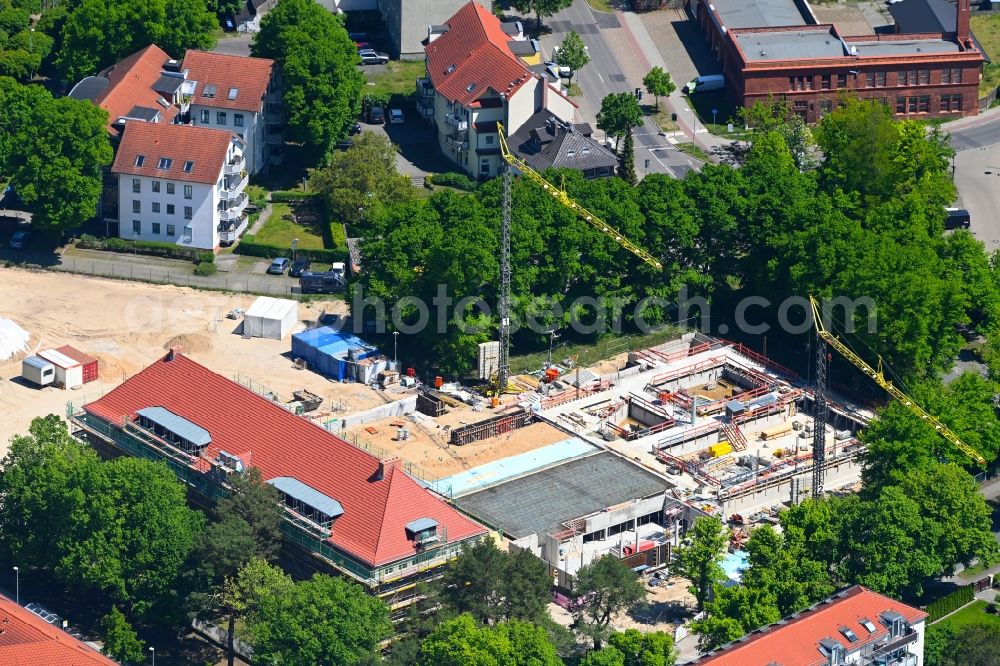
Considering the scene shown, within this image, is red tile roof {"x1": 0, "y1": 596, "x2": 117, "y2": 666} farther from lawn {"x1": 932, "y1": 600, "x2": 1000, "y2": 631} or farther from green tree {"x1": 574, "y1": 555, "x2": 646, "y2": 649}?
lawn {"x1": 932, "y1": 600, "x2": 1000, "y2": 631}

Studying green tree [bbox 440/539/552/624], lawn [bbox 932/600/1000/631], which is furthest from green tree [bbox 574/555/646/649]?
lawn [bbox 932/600/1000/631]

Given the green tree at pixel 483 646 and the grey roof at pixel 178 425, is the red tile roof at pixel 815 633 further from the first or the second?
the grey roof at pixel 178 425

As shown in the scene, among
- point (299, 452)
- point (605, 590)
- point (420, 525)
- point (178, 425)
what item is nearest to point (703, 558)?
point (605, 590)

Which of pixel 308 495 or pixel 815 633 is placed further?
pixel 308 495

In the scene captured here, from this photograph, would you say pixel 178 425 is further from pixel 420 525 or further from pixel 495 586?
pixel 495 586

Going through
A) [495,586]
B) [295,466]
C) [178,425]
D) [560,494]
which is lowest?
[560,494]

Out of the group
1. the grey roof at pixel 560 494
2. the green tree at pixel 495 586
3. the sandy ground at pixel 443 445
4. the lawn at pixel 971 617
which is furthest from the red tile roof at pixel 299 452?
the lawn at pixel 971 617
